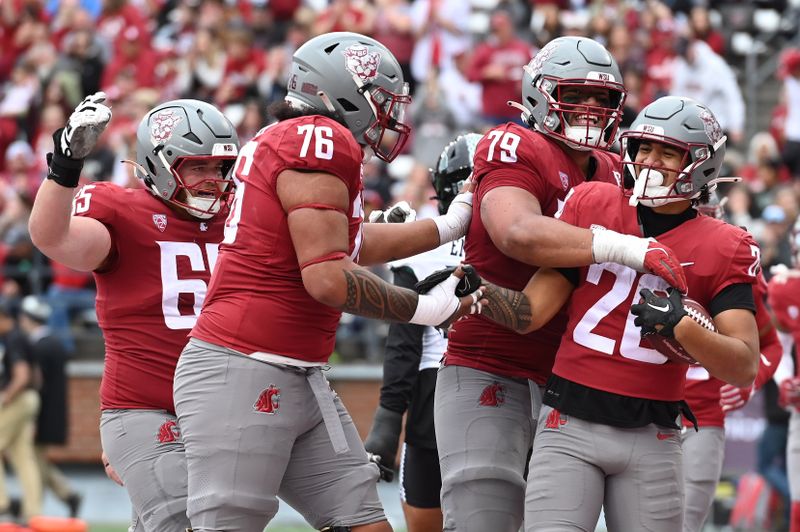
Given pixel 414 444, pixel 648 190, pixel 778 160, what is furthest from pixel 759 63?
pixel 648 190

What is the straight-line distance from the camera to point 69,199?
15.8 feet

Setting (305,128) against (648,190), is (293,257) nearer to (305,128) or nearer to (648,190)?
(305,128)

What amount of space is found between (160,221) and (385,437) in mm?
1541

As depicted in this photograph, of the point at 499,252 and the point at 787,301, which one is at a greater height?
the point at 499,252

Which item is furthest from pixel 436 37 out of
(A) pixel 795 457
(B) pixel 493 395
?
(B) pixel 493 395

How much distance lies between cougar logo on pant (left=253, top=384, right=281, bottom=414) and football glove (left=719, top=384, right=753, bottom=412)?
2.63m

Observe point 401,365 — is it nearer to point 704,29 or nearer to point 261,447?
point 261,447

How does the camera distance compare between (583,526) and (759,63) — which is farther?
(759,63)

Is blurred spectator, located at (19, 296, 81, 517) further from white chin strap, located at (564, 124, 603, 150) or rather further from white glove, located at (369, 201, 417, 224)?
white chin strap, located at (564, 124, 603, 150)

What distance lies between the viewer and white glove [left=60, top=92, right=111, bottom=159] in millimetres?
4684

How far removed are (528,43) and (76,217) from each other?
393 inches

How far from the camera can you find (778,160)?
12.9 meters

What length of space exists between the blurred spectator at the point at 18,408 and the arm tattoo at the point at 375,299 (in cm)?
716

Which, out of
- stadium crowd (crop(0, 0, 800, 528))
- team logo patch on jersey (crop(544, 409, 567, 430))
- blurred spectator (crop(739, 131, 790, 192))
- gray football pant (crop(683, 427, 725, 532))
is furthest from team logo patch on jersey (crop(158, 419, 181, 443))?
blurred spectator (crop(739, 131, 790, 192))
